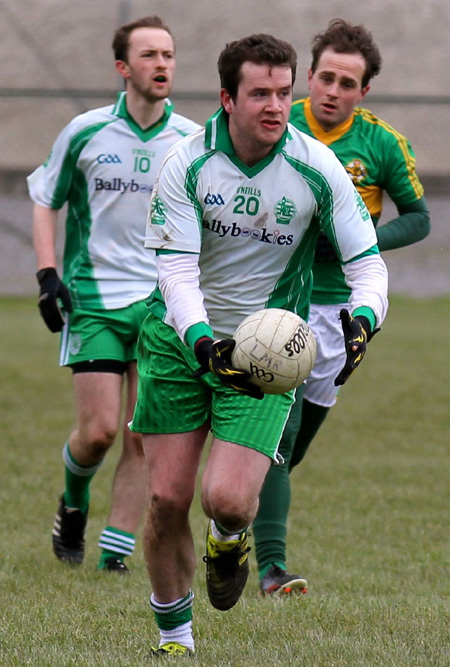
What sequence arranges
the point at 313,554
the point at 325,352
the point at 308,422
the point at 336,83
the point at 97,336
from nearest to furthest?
the point at 336,83
the point at 325,352
the point at 308,422
the point at 97,336
the point at 313,554

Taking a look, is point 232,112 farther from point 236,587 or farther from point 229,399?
point 236,587

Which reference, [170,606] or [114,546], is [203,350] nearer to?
[170,606]

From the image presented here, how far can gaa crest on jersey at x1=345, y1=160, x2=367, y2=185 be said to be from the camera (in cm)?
557

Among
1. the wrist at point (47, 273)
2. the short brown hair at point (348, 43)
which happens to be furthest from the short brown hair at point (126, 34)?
the wrist at point (47, 273)

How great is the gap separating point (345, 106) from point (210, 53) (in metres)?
12.2

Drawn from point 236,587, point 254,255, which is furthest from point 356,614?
point 254,255

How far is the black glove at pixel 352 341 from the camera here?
3877 millimetres

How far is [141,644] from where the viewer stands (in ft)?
14.1

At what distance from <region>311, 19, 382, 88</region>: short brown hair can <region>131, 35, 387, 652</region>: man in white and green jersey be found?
50.1 inches

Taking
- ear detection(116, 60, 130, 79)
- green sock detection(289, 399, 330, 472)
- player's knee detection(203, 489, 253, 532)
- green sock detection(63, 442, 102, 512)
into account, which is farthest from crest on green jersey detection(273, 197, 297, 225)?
green sock detection(63, 442, 102, 512)

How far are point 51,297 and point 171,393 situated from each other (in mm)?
1817

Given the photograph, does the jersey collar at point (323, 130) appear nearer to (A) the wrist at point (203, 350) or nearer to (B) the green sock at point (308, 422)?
(B) the green sock at point (308, 422)

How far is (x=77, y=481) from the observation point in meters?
6.14

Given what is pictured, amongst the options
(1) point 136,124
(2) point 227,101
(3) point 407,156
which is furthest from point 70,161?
(2) point 227,101
